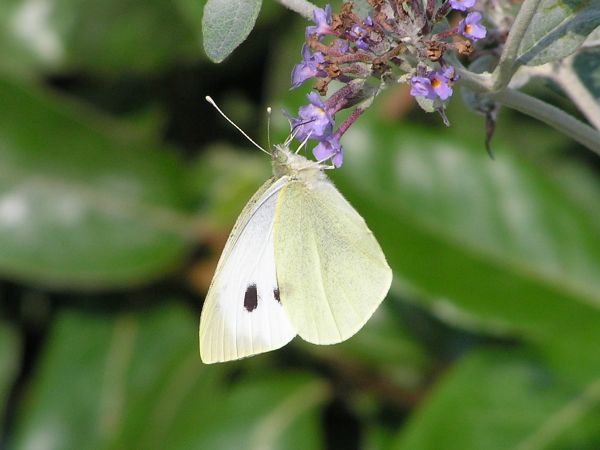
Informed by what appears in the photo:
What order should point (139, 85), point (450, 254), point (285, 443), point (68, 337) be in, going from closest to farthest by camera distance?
point (450, 254) → point (285, 443) → point (68, 337) → point (139, 85)

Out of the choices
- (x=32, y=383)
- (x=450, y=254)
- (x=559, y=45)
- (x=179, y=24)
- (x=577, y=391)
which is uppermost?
(x=559, y=45)

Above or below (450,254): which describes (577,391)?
below

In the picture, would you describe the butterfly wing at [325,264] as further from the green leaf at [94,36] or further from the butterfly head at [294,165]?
the green leaf at [94,36]

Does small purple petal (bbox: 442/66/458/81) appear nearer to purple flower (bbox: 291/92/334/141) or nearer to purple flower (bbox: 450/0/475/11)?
purple flower (bbox: 450/0/475/11)

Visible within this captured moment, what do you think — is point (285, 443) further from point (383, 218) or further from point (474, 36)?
point (474, 36)

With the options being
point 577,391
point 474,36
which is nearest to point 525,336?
point 577,391

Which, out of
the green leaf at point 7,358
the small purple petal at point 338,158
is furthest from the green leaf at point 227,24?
the green leaf at point 7,358

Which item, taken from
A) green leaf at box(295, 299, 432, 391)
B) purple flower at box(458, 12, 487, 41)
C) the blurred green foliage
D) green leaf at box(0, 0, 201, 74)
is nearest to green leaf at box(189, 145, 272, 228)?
the blurred green foliage
